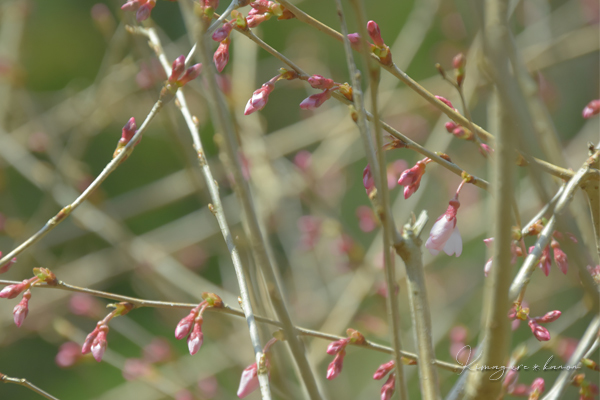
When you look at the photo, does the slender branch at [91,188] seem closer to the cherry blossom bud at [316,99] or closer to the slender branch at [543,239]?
the cherry blossom bud at [316,99]

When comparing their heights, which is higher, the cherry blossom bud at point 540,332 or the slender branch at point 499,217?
the slender branch at point 499,217

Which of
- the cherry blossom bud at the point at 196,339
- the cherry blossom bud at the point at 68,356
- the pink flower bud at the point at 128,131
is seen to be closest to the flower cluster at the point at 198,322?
the cherry blossom bud at the point at 196,339

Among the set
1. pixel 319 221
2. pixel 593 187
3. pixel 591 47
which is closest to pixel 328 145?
pixel 319 221

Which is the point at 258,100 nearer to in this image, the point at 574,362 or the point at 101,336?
the point at 101,336

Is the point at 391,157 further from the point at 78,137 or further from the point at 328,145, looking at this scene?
the point at 78,137

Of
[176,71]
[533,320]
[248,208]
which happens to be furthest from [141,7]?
[533,320]

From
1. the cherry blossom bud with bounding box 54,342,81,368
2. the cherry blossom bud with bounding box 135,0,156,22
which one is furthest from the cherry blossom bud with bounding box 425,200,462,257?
the cherry blossom bud with bounding box 54,342,81,368

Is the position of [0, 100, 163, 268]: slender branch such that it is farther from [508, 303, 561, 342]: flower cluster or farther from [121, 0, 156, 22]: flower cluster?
[508, 303, 561, 342]: flower cluster

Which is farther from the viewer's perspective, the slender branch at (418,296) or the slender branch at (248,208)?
the slender branch at (418,296)
